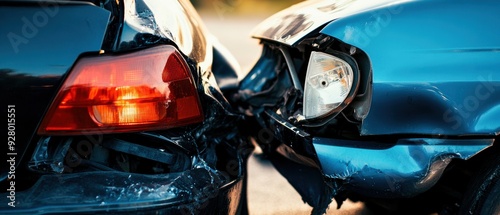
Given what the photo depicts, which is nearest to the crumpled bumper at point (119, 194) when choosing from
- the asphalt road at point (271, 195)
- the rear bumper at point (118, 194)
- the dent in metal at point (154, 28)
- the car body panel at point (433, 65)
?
the rear bumper at point (118, 194)

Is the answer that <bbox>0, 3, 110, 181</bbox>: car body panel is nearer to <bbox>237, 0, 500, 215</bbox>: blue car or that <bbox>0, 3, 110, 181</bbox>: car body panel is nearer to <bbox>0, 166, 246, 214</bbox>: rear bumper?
<bbox>0, 166, 246, 214</bbox>: rear bumper

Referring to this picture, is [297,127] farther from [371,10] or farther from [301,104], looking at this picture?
[371,10]

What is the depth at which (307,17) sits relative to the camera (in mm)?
2193

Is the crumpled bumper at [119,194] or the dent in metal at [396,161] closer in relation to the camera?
the crumpled bumper at [119,194]

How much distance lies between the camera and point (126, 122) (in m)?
1.66

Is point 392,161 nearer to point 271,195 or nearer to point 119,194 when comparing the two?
point 119,194

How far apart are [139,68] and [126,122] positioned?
0.55 ft

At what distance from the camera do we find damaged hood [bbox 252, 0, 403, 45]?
1.97m

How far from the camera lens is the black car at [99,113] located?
1.56 metres

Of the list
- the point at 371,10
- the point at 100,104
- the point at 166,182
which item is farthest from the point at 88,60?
the point at 371,10

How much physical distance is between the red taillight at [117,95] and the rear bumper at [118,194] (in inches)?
5.8

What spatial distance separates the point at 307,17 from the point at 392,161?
687 millimetres
